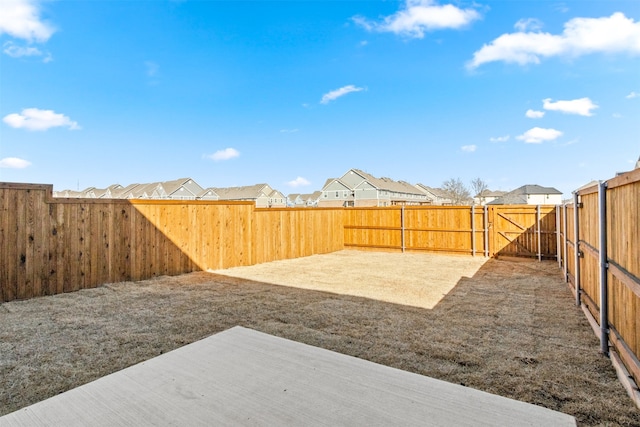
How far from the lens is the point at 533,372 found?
2.45 meters

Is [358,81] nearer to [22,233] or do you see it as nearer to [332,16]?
[332,16]

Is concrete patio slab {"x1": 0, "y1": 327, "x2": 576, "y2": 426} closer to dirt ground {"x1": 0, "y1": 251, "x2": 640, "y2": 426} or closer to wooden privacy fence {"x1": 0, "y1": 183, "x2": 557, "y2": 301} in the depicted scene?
dirt ground {"x1": 0, "y1": 251, "x2": 640, "y2": 426}

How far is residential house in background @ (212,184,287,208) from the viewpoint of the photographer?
3626 cm

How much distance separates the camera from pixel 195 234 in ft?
23.1

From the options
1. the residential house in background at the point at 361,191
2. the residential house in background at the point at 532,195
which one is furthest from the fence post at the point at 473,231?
the residential house in background at the point at 532,195

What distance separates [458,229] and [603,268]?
23.2ft

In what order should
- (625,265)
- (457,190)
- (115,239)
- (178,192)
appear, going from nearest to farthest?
(625,265), (115,239), (178,192), (457,190)

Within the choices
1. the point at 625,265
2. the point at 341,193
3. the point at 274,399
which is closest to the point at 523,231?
the point at 625,265

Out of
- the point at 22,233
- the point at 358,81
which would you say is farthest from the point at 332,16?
the point at 22,233

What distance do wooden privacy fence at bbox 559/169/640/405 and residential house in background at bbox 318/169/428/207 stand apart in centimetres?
2876

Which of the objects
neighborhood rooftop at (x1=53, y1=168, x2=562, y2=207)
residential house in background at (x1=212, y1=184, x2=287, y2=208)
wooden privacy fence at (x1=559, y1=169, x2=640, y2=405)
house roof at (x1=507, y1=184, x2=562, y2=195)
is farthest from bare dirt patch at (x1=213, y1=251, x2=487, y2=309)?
house roof at (x1=507, y1=184, x2=562, y2=195)

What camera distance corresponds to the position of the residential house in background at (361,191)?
109 ft

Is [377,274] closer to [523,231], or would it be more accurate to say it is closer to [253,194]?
[523,231]

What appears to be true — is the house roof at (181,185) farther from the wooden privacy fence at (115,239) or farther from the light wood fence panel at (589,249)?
the light wood fence panel at (589,249)
